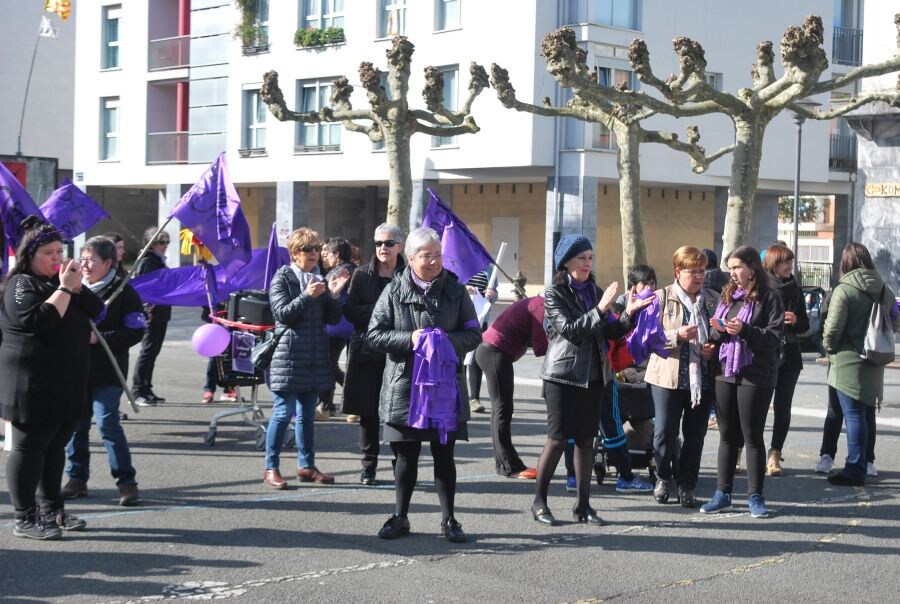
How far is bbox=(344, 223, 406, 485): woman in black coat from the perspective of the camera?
857 centimetres

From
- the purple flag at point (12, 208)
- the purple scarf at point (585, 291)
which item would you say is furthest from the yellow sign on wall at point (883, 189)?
the purple flag at point (12, 208)

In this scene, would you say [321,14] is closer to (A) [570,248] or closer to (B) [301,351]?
(B) [301,351]

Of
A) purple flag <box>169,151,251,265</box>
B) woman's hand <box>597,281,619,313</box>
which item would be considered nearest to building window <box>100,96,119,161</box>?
purple flag <box>169,151,251,265</box>

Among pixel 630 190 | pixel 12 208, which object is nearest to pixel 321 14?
pixel 630 190

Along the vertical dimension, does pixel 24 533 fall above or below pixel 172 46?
below

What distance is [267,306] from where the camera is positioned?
10.0m

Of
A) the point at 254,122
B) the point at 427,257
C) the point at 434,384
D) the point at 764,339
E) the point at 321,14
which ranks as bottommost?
the point at 434,384

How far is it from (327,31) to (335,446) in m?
25.3

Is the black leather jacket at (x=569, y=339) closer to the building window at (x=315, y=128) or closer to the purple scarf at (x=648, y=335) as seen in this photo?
the purple scarf at (x=648, y=335)

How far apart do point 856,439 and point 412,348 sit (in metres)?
3.88

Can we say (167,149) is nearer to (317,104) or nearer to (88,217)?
(317,104)

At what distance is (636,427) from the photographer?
346 inches

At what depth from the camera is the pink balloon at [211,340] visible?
9.89 metres

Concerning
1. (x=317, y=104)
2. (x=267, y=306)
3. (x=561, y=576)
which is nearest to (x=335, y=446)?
(x=267, y=306)
